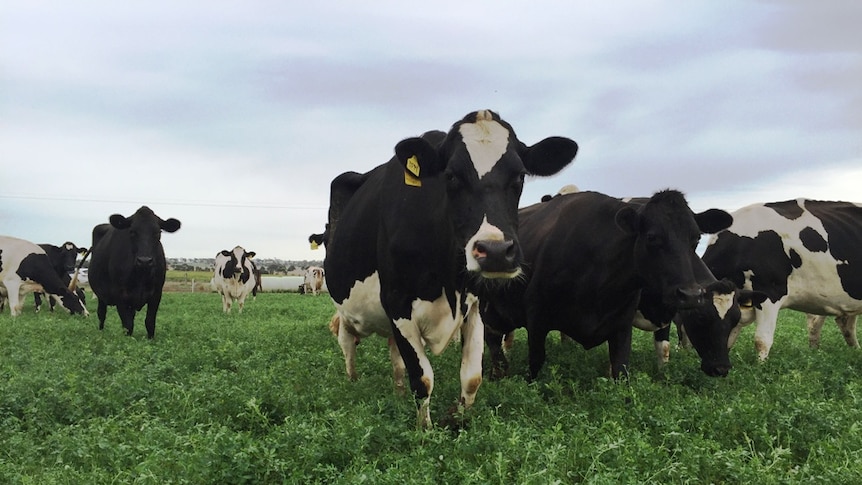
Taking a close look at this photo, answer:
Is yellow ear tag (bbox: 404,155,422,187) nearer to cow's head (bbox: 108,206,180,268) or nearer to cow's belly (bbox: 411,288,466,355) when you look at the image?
cow's belly (bbox: 411,288,466,355)

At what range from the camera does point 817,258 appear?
9578mm

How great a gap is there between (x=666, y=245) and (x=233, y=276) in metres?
19.4

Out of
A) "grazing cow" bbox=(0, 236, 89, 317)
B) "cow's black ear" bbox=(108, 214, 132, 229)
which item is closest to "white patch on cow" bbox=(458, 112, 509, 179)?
"cow's black ear" bbox=(108, 214, 132, 229)

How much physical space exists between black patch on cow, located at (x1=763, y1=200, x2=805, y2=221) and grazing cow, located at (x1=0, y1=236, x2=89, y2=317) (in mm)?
19443

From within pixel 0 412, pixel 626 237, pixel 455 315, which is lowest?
pixel 0 412

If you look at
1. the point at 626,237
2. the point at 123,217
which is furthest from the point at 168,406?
the point at 123,217

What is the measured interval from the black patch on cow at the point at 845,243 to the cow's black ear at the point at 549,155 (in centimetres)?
636

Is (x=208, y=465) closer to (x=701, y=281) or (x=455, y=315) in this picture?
(x=455, y=315)

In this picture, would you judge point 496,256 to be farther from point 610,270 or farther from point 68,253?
point 68,253

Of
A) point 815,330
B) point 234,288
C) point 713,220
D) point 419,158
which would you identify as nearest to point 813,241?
point 815,330

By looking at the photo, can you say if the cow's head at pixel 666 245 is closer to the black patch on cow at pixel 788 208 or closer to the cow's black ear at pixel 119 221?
the black patch on cow at pixel 788 208

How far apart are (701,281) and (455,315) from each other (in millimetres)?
3111

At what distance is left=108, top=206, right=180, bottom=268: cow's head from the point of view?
12.7m

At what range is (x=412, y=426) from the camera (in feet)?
17.4
